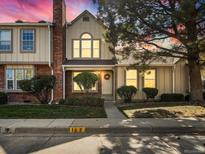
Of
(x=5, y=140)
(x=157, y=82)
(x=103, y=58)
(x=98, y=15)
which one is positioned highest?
(x=98, y=15)

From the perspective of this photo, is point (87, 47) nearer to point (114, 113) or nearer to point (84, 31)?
point (84, 31)

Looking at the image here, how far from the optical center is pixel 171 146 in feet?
33.1

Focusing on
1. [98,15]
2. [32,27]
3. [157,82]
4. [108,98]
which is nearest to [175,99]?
[157,82]

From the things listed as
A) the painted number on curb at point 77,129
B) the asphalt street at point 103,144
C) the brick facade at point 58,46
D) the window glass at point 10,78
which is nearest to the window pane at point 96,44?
the brick facade at point 58,46

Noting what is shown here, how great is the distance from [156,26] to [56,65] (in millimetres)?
10588

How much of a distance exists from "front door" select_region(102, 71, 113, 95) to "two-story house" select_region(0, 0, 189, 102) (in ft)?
1.14

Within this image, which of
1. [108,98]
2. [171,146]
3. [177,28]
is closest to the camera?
[171,146]

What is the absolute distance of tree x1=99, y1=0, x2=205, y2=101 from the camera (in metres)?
18.4

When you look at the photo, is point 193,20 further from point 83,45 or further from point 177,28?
point 83,45

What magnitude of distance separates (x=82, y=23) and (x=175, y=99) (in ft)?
32.0

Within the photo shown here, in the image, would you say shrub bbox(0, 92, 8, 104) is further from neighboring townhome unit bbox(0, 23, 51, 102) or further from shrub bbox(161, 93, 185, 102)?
shrub bbox(161, 93, 185, 102)

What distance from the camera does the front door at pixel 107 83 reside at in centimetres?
2878

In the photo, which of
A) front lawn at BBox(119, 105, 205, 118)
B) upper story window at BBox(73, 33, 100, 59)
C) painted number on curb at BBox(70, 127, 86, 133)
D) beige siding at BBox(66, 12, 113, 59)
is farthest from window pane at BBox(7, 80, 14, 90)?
painted number on curb at BBox(70, 127, 86, 133)

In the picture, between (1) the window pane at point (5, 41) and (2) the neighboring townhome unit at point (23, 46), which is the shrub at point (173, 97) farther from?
(1) the window pane at point (5, 41)
